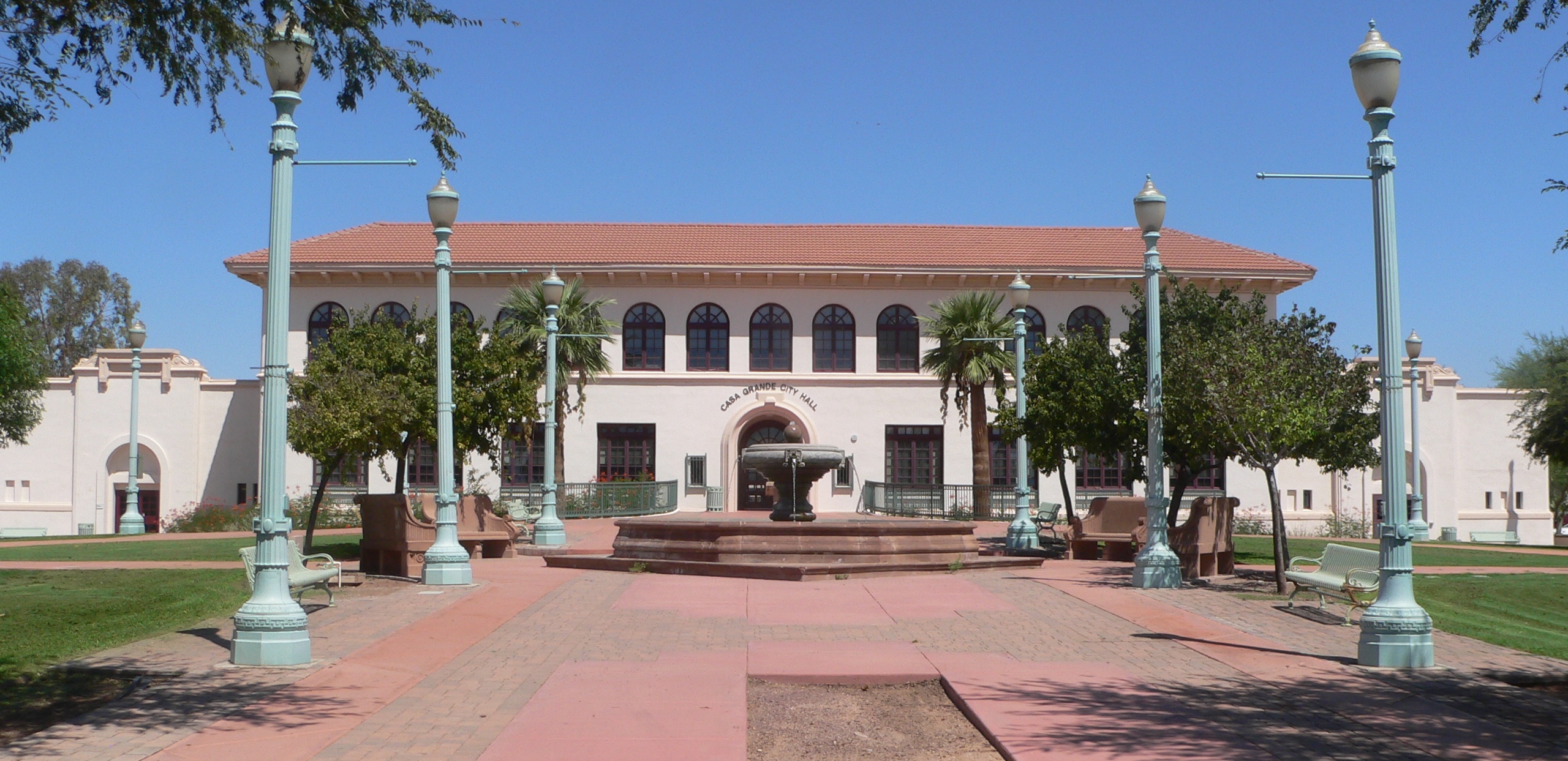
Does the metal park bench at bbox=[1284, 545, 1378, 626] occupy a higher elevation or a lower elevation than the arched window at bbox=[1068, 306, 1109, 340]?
lower

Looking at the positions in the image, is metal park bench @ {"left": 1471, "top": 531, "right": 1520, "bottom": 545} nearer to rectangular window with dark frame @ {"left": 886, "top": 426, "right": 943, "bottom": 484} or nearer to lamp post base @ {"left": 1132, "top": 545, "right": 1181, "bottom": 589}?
rectangular window with dark frame @ {"left": 886, "top": 426, "right": 943, "bottom": 484}

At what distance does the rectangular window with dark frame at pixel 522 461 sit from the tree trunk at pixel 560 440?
0.73m

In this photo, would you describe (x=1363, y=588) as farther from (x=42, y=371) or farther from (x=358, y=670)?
(x=42, y=371)

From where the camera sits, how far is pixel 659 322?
1615 inches

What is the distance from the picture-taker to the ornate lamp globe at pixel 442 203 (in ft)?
50.3

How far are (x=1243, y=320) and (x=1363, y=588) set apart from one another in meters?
5.57

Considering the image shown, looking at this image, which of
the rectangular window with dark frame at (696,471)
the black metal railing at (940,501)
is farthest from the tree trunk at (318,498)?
the rectangular window with dark frame at (696,471)

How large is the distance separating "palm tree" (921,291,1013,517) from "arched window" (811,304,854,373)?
15.4 feet

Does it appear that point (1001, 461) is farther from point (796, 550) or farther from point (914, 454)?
point (796, 550)

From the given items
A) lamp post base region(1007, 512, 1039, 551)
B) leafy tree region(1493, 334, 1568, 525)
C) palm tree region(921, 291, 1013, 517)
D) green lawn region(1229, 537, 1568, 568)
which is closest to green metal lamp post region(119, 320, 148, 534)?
green lawn region(1229, 537, 1568, 568)

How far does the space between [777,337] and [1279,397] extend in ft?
90.4

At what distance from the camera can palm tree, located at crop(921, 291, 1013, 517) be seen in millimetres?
34812

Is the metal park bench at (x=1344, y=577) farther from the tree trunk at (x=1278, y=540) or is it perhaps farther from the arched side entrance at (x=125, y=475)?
the arched side entrance at (x=125, y=475)

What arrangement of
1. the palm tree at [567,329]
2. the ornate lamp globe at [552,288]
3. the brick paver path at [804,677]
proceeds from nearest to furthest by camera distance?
the brick paver path at [804,677] → the ornate lamp globe at [552,288] → the palm tree at [567,329]
